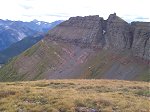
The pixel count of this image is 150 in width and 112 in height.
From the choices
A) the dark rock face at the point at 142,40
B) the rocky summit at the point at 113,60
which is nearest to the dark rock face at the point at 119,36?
the rocky summit at the point at 113,60

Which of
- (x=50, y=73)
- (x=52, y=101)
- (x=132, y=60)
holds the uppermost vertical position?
(x=52, y=101)

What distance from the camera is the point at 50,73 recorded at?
190125 millimetres

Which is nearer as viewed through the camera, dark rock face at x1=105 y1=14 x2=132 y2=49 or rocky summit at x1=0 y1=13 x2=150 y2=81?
rocky summit at x1=0 y1=13 x2=150 y2=81

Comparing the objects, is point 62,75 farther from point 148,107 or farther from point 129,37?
point 148,107

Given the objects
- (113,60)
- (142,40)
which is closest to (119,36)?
(142,40)

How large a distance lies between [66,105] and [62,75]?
150 metres

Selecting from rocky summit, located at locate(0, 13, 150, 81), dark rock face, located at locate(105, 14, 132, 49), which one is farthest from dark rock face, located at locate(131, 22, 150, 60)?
dark rock face, located at locate(105, 14, 132, 49)

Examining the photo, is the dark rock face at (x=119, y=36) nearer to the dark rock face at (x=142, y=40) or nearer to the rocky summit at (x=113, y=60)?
the rocky summit at (x=113, y=60)

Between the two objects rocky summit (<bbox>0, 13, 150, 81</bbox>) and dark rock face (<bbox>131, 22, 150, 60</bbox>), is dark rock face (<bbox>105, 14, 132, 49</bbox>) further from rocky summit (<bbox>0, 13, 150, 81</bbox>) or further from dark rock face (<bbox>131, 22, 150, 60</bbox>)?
dark rock face (<bbox>131, 22, 150, 60</bbox>)

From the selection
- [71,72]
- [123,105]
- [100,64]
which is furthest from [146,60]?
[123,105]

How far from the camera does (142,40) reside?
570 ft

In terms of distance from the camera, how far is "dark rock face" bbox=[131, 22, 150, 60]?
168 m

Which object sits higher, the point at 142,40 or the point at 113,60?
the point at 142,40

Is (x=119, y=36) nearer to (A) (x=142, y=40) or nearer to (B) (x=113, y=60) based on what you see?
(A) (x=142, y=40)
